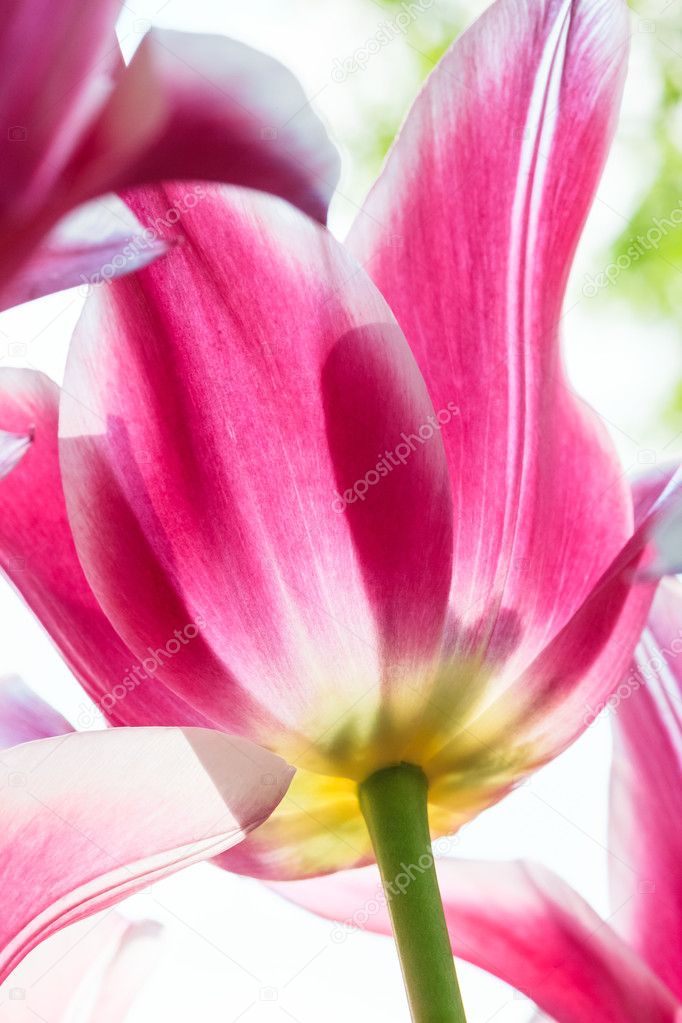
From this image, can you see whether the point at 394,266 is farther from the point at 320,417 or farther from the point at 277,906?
the point at 277,906

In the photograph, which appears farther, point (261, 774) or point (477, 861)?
point (477, 861)

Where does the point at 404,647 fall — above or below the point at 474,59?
below

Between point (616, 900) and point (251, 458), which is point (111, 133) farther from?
point (616, 900)

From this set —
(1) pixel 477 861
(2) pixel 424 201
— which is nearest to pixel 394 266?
(2) pixel 424 201

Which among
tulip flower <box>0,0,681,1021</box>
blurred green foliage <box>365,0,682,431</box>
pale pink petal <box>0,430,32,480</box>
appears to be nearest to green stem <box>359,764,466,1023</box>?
tulip flower <box>0,0,681,1021</box>

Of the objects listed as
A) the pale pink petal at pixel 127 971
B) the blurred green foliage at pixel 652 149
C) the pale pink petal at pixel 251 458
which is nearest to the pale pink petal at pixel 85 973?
the pale pink petal at pixel 127 971

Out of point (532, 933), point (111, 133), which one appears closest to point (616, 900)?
point (532, 933)
